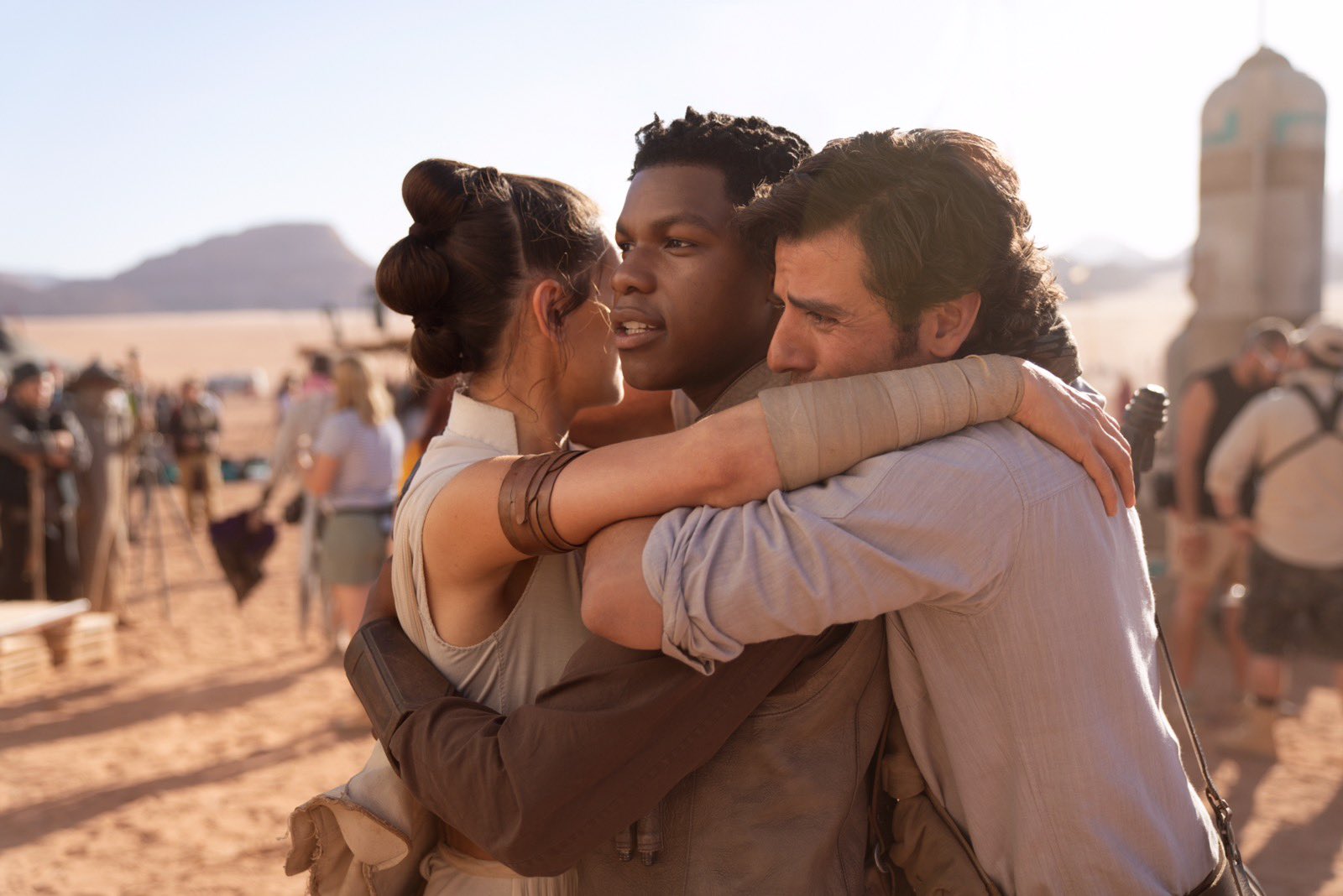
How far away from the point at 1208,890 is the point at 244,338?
105 m

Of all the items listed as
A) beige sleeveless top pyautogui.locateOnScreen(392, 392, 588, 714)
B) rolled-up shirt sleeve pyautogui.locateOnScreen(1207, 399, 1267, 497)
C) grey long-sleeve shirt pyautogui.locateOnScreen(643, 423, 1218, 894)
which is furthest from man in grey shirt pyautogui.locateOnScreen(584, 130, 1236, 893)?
rolled-up shirt sleeve pyautogui.locateOnScreen(1207, 399, 1267, 497)

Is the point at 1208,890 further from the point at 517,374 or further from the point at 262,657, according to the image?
the point at 262,657

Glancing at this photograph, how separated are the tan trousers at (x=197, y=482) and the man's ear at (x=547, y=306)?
50.3 ft

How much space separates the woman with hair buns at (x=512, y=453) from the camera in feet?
4.92

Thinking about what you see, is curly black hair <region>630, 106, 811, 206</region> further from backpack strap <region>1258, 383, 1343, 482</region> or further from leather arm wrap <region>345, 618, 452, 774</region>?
backpack strap <region>1258, 383, 1343, 482</region>

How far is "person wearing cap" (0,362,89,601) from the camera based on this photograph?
8953 millimetres

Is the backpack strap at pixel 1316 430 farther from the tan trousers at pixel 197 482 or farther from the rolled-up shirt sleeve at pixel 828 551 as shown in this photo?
the tan trousers at pixel 197 482

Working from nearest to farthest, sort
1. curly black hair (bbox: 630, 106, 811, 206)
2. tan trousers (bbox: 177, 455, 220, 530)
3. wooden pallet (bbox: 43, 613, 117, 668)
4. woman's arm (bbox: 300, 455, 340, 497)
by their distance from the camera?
1. curly black hair (bbox: 630, 106, 811, 206)
2. woman's arm (bbox: 300, 455, 340, 497)
3. wooden pallet (bbox: 43, 613, 117, 668)
4. tan trousers (bbox: 177, 455, 220, 530)

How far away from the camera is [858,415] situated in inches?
57.5

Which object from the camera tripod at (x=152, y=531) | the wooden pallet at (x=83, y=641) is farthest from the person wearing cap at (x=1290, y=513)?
the camera tripod at (x=152, y=531)

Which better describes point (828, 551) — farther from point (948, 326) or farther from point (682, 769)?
point (948, 326)

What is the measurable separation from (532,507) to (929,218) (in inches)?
29.6

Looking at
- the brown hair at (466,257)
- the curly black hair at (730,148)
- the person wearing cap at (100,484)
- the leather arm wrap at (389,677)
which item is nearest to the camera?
the leather arm wrap at (389,677)

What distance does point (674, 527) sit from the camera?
145cm
